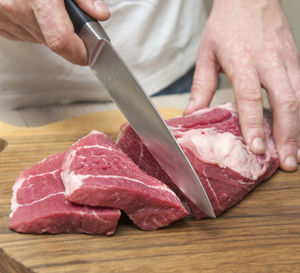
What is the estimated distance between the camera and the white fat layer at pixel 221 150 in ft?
7.82

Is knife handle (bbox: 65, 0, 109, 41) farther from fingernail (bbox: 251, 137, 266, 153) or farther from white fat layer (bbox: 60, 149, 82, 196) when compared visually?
fingernail (bbox: 251, 137, 266, 153)

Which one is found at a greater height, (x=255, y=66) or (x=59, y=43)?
(x=59, y=43)

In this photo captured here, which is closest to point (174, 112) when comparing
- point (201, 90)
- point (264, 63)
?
point (201, 90)

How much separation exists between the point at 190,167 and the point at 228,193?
0.31 metres

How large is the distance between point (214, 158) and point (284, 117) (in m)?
0.67

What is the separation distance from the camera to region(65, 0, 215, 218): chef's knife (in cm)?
222

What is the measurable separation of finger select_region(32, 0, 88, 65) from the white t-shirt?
1.26 metres

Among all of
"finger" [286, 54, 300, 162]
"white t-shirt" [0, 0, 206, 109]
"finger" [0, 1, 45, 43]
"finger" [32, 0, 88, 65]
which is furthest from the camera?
"white t-shirt" [0, 0, 206, 109]

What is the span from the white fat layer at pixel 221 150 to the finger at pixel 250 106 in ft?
0.35

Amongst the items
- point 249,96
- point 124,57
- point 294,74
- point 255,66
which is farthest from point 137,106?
point 124,57

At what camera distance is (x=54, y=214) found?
2.02m

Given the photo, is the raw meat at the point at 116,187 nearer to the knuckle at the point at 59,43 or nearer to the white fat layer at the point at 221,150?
the white fat layer at the point at 221,150

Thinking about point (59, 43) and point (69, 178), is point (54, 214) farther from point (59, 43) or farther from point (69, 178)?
point (59, 43)

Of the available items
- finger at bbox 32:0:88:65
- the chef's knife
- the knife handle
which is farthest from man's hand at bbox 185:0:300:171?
finger at bbox 32:0:88:65
